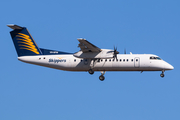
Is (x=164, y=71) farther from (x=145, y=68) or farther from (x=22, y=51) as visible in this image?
(x=22, y=51)

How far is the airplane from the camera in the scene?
3152cm

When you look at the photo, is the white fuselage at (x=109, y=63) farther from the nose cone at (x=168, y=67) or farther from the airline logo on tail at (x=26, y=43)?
the airline logo on tail at (x=26, y=43)

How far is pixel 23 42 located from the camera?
3462 cm

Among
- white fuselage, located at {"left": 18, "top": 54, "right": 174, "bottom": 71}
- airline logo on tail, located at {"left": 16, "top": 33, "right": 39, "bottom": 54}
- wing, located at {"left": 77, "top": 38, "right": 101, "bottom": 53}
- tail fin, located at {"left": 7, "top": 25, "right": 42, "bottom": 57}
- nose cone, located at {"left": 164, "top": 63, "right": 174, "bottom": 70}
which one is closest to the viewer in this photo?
wing, located at {"left": 77, "top": 38, "right": 101, "bottom": 53}

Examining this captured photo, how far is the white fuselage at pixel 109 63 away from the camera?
31688 millimetres

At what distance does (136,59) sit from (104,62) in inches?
134

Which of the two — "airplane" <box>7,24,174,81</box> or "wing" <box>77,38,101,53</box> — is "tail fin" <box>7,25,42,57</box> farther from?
"wing" <box>77,38,101,53</box>

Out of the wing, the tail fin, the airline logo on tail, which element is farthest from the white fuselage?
the airline logo on tail

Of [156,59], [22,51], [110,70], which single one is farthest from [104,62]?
[22,51]

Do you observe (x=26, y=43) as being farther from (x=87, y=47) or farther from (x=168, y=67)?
(x=168, y=67)

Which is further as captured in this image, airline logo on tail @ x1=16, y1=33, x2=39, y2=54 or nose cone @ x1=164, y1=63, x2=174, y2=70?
airline logo on tail @ x1=16, y1=33, x2=39, y2=54

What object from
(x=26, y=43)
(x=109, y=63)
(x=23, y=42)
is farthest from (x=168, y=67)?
(x=23, y=42)

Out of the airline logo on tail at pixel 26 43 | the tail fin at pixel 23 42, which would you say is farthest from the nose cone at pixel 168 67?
the airline logo on tail at pixel 26 43

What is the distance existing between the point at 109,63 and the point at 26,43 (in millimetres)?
10088
